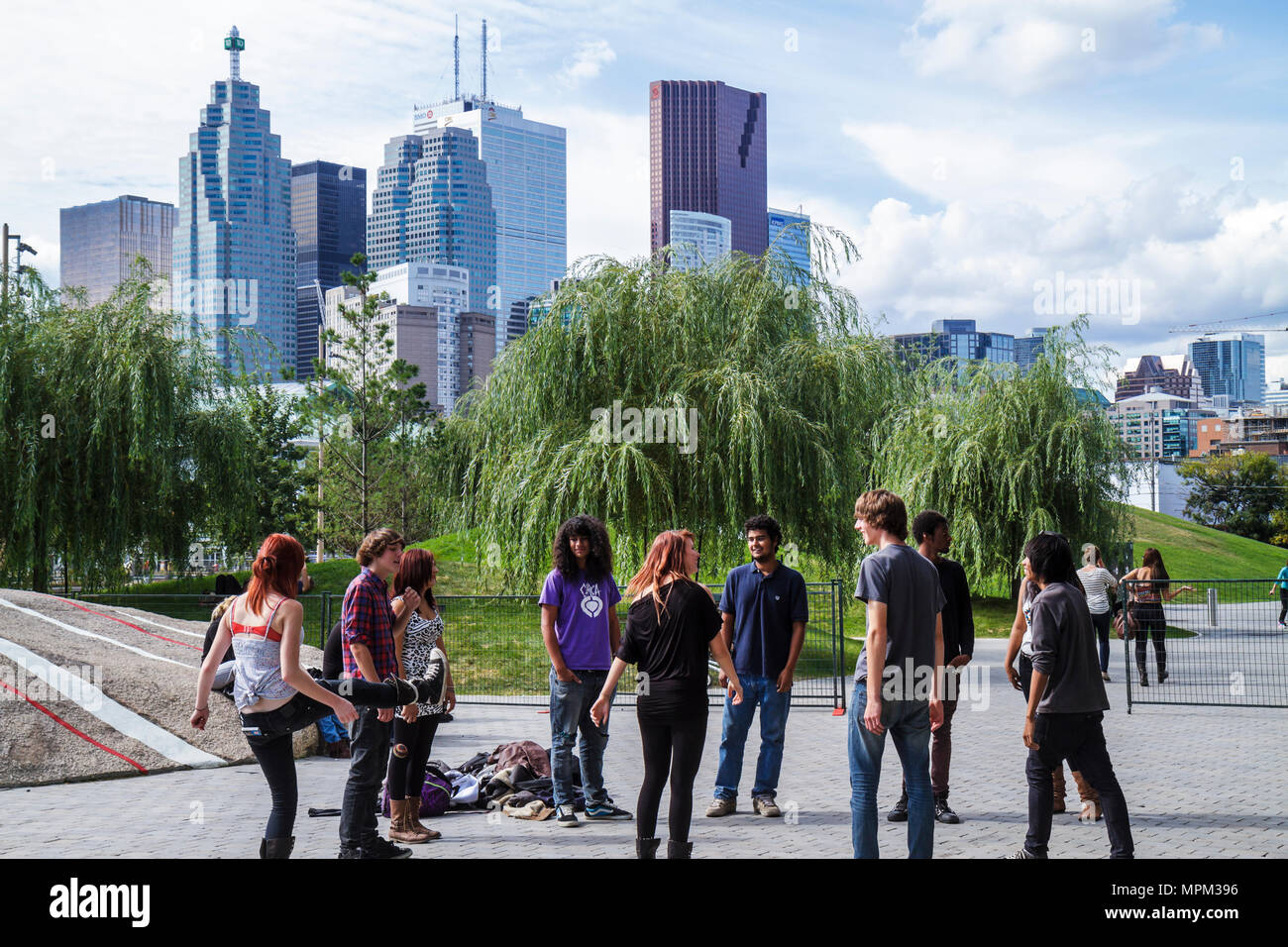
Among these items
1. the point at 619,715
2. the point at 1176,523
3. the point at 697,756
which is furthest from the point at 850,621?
the point at 1176,523

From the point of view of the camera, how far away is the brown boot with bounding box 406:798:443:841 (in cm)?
706

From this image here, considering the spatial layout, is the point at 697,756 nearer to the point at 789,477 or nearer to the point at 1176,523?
the point at 789,477

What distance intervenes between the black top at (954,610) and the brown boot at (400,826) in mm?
3540

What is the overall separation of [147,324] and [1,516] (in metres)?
4.28

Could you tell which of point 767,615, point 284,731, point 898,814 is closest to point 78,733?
point 284,731

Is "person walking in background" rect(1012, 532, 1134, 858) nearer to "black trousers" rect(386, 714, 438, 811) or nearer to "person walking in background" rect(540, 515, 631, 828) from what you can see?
"person walking in background" rect(540, 515, 631, 828)

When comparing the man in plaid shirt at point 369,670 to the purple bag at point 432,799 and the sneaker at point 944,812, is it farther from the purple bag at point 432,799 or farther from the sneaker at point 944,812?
the sneaker at point 944,812

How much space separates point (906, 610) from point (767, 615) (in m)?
A: 2.22

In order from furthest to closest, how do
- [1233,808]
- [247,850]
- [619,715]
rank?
[619,715], [1233,808], [247,850]

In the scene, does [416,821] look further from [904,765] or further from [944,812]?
[944,812]

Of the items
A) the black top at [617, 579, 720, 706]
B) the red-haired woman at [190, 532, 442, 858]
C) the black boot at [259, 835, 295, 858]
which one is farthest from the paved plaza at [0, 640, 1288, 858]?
the black top at [617, 579, 720, 706]

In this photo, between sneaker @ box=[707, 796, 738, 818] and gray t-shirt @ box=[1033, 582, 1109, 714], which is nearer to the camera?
gray t-shirt @ box=[1033, 582, 1109, 714]

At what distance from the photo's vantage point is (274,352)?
2688 cm

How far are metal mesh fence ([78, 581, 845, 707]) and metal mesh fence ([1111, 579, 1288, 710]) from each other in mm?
3493
